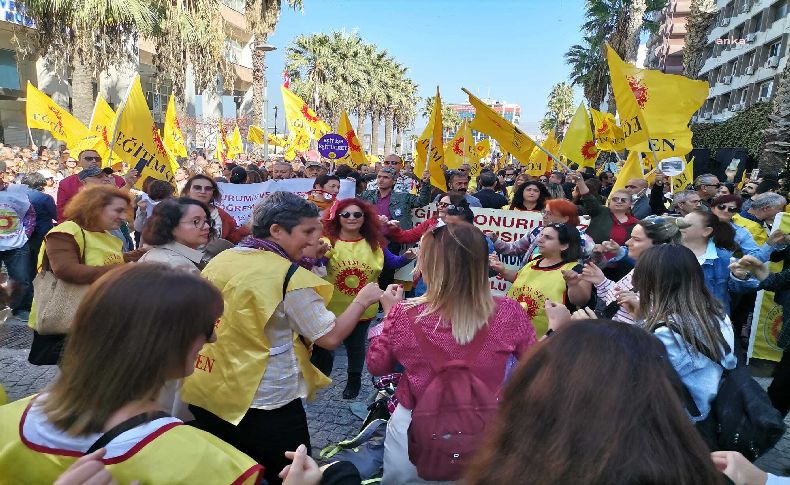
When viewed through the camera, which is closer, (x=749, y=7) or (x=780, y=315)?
(x=780, y=315)

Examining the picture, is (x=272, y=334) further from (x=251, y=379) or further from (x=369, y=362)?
(x=369, y=362)

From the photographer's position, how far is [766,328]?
5332 millimetres

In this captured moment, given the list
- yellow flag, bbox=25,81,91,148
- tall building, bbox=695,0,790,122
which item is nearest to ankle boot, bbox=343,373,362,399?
yellow flag, bbox=25,81,91,148

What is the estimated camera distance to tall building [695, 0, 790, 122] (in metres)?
33.3

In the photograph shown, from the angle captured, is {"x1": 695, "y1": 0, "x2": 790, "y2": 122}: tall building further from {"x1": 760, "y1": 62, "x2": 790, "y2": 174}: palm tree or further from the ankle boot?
the ankle boot

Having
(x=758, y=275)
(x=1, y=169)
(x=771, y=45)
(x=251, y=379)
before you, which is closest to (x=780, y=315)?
(x=758, y=275)

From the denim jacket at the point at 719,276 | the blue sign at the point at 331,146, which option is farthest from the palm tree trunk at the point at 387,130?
the denim jacket at the point at 719,276

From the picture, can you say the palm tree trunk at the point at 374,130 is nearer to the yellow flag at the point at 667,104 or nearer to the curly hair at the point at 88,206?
the yellow flag at the point at 667,104

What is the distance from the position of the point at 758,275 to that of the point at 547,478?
4039 millimetres

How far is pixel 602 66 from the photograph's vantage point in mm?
33688

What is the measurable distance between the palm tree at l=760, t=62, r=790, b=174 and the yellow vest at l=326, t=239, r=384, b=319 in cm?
1048

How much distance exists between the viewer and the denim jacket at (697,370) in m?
2.20

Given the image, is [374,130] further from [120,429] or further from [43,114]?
[120,429]

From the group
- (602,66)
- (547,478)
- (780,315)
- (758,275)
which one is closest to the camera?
(547,478)
